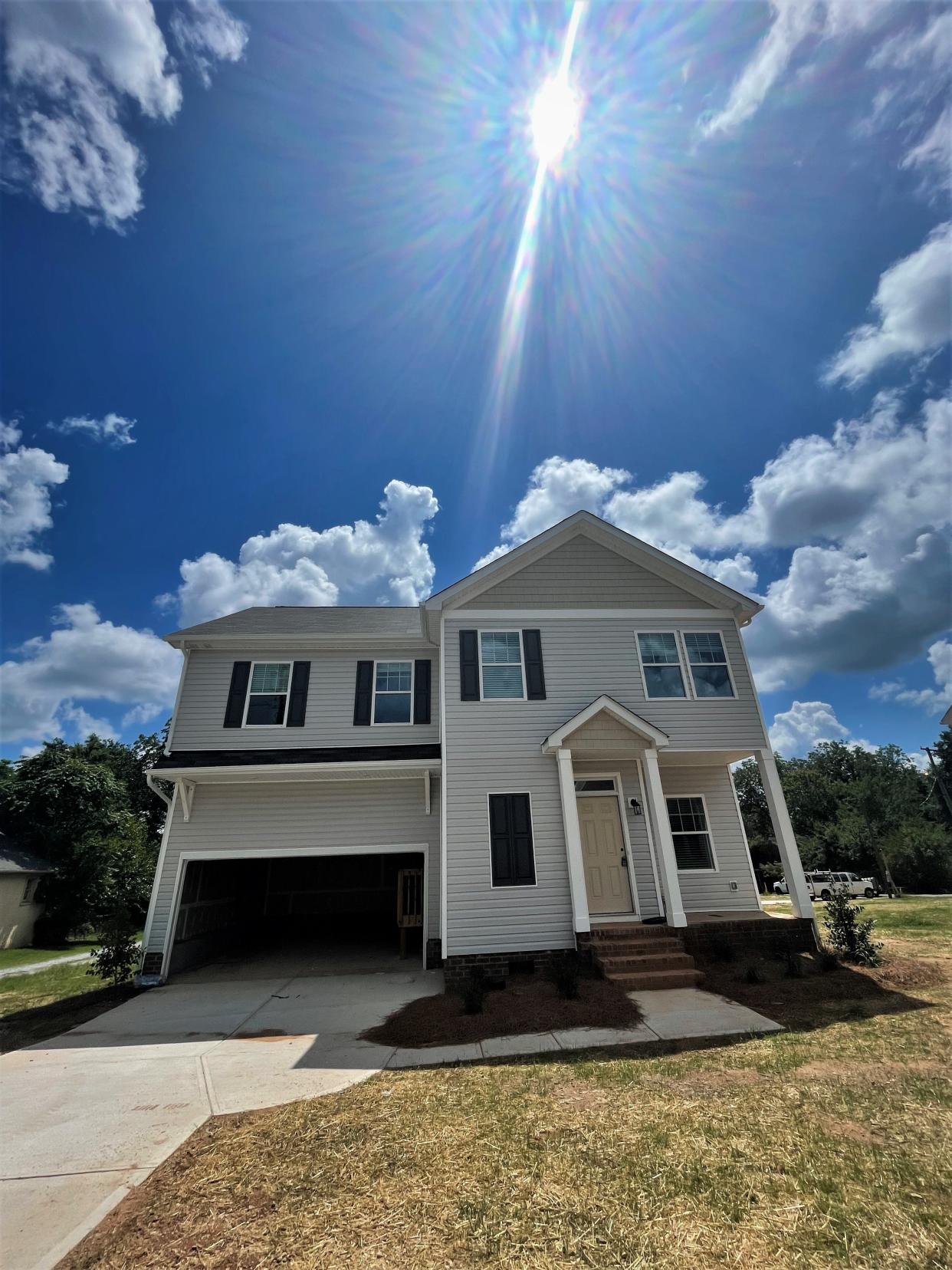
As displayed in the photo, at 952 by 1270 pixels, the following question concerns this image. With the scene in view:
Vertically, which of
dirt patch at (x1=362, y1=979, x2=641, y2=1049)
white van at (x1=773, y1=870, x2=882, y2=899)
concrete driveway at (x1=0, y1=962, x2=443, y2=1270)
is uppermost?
white van at (x1=773, y1=870, x2=882, y2=899)

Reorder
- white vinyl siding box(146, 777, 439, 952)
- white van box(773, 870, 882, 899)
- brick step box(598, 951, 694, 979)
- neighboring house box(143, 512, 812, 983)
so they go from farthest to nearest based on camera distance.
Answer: white van box(773, 870, 882, 899) → white vinyl siding box(146, 777, 439, 952) → neighboring house box(143, 512, 812, 983) → brick step box(598, 951, 694, 979)

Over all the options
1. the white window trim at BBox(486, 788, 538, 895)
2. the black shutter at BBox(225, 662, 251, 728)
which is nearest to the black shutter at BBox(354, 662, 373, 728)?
the black shutter at BBox(225, 662, 251, 728)

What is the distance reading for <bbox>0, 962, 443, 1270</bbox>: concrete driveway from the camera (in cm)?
343

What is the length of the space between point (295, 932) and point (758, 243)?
2108cm

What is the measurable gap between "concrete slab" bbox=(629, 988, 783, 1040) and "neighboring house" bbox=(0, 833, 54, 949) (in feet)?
68.8

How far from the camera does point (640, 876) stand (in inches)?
404

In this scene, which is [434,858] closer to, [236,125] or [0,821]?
[236,125]

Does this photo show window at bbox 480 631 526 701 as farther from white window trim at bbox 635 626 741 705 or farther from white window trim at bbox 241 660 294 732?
white window trim at bbox 241 660 294 732

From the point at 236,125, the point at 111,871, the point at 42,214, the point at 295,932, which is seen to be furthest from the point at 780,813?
the point at 111,871

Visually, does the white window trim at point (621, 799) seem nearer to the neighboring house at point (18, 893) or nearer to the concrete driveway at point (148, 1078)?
the concrete driveway at point (148, 1078)

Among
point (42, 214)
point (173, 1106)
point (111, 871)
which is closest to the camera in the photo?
point (173, 1106)

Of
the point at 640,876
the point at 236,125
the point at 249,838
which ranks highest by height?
the point at 236,125

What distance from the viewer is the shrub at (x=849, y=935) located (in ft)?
27.7

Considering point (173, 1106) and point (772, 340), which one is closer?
point (173, 1106)
